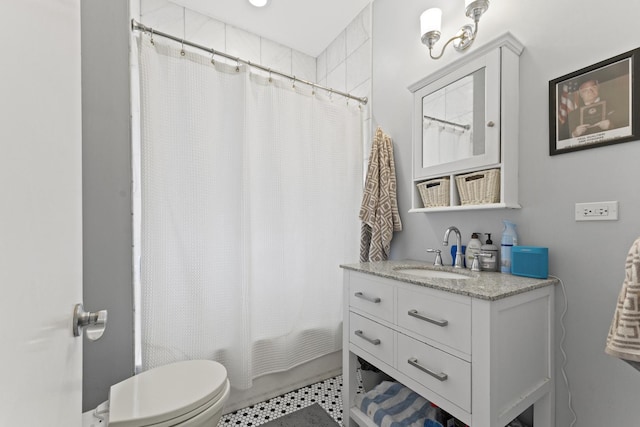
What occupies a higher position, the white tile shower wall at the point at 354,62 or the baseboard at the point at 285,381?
the white tile shower wall at the point at 354,62

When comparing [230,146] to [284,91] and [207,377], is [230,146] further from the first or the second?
[207,377]

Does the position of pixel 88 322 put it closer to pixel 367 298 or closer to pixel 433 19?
pixel 367 298

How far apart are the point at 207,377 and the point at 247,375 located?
19.0 inches

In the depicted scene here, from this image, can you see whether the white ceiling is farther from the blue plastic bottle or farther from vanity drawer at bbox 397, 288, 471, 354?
vanity drawer at bbox 397, 288, 471, 354

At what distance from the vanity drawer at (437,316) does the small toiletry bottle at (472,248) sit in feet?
1.58

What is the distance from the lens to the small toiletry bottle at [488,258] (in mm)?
1322

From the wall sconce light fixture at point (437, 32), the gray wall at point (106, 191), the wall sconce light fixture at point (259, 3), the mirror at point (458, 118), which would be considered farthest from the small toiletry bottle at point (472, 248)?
the wall sconce light fixture at point (259, 3)

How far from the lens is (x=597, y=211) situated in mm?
1048

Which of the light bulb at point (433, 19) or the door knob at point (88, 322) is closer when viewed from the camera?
the door knob at point (88, 322)

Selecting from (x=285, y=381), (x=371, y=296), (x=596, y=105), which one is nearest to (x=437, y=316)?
(x=371, y=296)

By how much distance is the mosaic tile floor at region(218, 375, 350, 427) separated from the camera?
5.12 feet

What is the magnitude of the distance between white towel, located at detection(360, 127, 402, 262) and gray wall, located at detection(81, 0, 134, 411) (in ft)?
4.47

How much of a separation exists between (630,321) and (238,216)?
5.28 ft

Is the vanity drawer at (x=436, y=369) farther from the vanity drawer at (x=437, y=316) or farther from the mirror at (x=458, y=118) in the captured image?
the mirror at (x=458, y=118)
